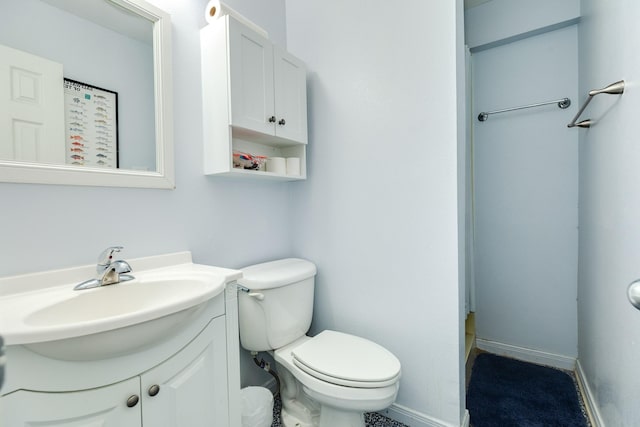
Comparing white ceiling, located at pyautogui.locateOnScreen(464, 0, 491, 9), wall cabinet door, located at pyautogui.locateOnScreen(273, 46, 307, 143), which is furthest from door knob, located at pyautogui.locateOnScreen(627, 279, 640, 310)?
white ceiling, located at pyautogui.locateOnScreen(464, 0, 491, 9)

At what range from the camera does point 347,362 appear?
3.84 ft

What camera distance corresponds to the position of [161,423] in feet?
2.57

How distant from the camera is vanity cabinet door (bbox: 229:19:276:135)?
124 cm

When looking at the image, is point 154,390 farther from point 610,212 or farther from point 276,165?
point 610,212

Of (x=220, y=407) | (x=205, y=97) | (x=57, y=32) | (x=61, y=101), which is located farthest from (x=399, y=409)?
(x=57, y=32)

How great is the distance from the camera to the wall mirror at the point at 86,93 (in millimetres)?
854

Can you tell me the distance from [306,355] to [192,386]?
484 mm

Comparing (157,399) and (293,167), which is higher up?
(293,167)

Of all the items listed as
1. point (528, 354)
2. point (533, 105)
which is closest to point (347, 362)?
point (528, 354)

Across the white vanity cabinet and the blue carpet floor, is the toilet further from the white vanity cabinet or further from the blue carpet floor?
the blue carpet floor

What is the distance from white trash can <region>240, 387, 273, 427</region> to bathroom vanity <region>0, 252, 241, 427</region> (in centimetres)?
23

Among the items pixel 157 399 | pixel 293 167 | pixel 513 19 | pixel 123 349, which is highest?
pixel 513 19

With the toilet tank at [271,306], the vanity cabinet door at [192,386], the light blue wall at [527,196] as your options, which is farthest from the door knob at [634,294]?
the light blue wall at [527,196]

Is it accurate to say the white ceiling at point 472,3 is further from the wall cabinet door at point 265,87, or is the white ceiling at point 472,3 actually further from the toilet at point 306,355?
the toilet at point 306,355
